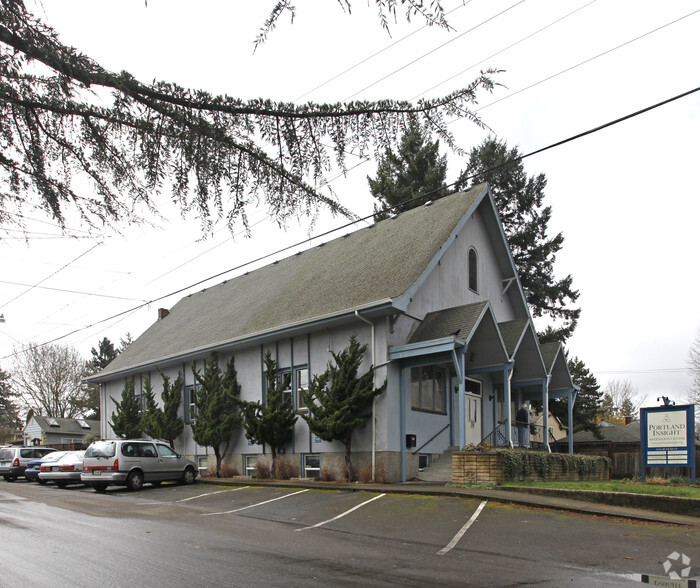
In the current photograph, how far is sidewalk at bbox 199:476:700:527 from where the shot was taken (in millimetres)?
11828

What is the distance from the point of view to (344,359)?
18375mm

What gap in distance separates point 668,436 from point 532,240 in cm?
2380

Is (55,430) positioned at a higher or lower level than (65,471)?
lower

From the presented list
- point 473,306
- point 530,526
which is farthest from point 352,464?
point 530,526

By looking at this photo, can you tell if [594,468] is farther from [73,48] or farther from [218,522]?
[73,48]

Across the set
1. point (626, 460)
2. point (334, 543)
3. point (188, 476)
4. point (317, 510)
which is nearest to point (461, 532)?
point (334, 543)

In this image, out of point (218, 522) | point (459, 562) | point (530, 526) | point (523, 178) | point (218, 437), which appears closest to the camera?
point (459, 562)

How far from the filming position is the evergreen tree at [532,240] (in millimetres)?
37656

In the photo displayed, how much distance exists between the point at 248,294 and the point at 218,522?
A: 1655 centimetres

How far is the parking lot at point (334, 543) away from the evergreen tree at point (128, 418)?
13188mm

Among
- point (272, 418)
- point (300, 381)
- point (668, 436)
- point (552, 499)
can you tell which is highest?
point (300, 381)

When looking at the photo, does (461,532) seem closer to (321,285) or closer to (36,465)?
(321,285)

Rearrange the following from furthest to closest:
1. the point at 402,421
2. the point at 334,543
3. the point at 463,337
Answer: the point at 402,421 < the point at 463,337 < the point at 334,543

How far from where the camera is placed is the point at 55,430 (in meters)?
58.2
